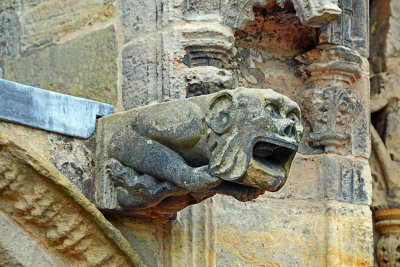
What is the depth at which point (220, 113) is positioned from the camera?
4137 mm

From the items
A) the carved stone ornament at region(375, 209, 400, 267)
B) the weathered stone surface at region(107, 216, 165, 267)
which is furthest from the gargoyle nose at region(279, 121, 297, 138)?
the carved stone ornament at region(375, 209, 400, 267)

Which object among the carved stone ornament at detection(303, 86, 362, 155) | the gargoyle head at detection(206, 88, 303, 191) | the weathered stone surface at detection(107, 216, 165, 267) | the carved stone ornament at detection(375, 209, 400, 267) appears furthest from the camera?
the carved stone ornament at detection(375, 209, 400, 267)

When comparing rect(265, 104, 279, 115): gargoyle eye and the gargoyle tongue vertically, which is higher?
rect(265, 104, 279, 115): gargoyle eye

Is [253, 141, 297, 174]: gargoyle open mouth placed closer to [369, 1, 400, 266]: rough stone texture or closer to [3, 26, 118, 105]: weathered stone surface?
[3, 26, 118, 105]: weathered stone surface

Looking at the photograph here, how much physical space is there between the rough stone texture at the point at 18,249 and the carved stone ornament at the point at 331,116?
1256 mm

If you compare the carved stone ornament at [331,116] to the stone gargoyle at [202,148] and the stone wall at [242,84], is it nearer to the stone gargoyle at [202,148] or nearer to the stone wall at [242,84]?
the stone wall at [242,84]

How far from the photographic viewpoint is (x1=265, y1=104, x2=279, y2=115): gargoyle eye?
4078mm

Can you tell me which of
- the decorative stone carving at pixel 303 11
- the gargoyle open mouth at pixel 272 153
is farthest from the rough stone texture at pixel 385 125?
the gargoyle open mouth at pixel 272 153

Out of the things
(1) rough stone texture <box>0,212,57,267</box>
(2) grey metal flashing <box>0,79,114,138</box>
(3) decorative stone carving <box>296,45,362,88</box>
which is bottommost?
(1) rough stone texture <box>0,212,57,267</box>

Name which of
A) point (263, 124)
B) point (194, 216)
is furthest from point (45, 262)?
point (263, 124)

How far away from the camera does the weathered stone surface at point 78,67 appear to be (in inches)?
189

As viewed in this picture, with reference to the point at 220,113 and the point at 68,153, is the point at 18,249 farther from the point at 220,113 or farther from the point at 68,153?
the point at 220,113

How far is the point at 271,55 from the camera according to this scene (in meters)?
4.95

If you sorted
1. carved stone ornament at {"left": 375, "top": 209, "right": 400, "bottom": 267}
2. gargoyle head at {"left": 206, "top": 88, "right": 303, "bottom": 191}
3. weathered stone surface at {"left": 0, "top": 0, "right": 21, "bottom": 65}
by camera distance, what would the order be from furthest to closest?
carved stone ornament at {"left": 375, "top": 209, "right": 400, "bottom": 267}
weathered stone surface at {"left": 0, "top": 0, "right": 21, "bottom": 65}
gargoyle head at {"left": 206, "top": 88, "right": 303, "bottom": 191}
